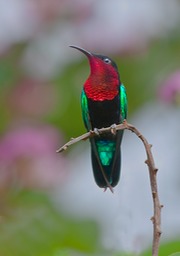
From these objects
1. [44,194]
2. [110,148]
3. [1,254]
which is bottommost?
[44,194]

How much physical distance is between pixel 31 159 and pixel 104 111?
172 centimetres

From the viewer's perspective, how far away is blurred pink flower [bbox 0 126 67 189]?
2.91 meters

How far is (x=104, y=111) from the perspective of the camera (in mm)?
1429

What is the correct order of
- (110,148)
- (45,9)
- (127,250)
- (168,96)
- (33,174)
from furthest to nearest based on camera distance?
(45,9) < (33,174) < (168,96) < (127,250) < (110,148)

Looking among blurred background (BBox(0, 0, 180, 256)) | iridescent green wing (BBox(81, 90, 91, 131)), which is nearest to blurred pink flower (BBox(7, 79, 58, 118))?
blurred background (BBox(0, 0, 180, 256))

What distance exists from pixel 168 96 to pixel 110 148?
116cm

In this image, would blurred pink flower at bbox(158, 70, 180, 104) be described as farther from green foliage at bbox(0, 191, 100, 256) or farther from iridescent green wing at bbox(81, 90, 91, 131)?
iridescent green wing at bbox(81, 90, 91, 131)

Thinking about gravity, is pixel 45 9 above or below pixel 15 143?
above

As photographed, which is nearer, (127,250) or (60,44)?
(127,250)

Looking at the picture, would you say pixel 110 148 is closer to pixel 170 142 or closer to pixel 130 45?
pixel 170 142

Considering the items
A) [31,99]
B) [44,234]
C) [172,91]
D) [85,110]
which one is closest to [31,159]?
[31,99]

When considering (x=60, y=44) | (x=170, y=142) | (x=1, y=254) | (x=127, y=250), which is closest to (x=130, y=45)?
(x=60, y=44)

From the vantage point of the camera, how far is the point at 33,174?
2920 mm

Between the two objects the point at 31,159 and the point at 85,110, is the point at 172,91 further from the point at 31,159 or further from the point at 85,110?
the point at 85,110
